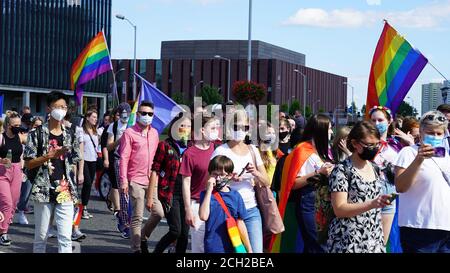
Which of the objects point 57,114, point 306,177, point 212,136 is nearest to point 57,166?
point 57,114

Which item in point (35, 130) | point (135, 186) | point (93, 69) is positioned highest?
point (93, 69)

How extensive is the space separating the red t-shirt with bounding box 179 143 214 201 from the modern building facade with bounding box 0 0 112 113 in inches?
2785

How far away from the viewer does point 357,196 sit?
477 cm

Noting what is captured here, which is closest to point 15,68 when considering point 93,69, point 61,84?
point 61,84

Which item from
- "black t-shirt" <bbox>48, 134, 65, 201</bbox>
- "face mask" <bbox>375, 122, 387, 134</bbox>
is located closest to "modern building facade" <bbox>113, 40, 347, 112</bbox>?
"black t-shirt" <bbox>48, 134, 65, 201</bbox>

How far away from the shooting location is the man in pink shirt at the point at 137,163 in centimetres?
807

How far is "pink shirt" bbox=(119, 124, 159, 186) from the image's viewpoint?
822cm

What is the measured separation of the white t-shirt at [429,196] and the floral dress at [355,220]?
66cm

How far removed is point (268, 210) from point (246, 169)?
1.58ft

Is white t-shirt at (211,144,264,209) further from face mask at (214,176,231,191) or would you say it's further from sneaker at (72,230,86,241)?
sneaker at (72,230,86,241)

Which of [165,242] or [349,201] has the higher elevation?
[349,201]

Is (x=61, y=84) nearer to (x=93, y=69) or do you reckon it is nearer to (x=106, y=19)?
(x=106, y=19)
